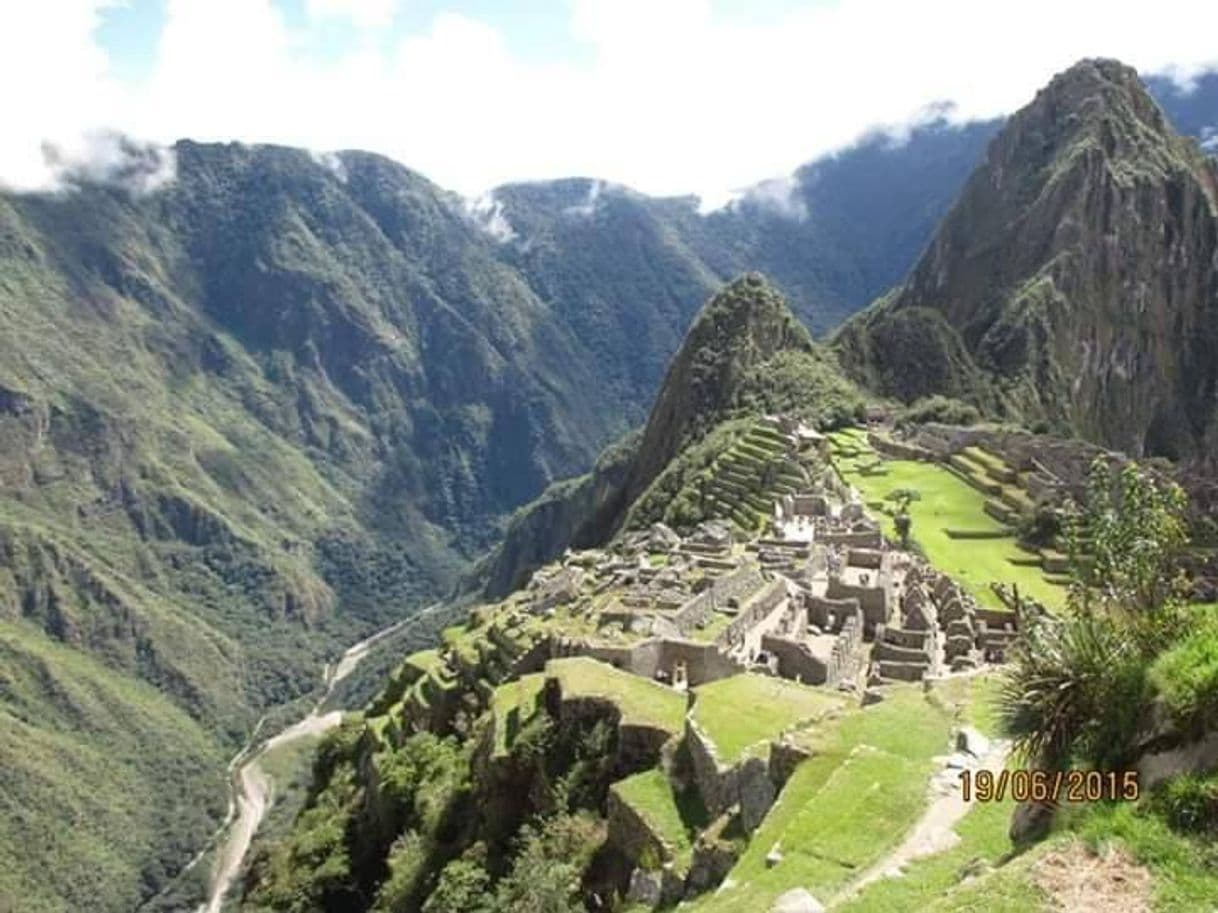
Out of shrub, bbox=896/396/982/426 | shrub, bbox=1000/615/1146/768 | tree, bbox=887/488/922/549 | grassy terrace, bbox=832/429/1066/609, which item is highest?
shrub, bbox=1000/615/1146/768

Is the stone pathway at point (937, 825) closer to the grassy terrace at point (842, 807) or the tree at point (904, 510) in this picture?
the grassy terrace at point (842, 807)

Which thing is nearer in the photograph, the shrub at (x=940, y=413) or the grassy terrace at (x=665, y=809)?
the grassy terrace at (x=665, y=809)

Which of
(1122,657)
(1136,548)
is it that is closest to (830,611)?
(1136,548)

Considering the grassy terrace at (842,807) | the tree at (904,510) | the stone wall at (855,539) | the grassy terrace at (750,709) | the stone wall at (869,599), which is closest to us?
the grassy terrace at (842,807)

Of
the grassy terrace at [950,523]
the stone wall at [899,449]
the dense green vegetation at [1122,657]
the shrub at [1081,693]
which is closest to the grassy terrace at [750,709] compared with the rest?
the dense green vegetation at [1122,657]

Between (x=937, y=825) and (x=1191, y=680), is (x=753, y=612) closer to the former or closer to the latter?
(x=937, y=825)

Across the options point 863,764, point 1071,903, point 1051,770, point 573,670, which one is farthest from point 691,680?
point 1071,903

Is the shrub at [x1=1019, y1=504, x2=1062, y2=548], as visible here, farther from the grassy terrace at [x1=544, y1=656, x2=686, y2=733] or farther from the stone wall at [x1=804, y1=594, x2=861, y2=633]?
the grassy terrace at [x1=544, y1=656, x2=686, y2=733]

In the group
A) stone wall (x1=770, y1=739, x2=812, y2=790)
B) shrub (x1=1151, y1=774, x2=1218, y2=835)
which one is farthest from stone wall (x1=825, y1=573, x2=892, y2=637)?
shrub (x1=1151, y1=774, x2=1218, y2=835)
